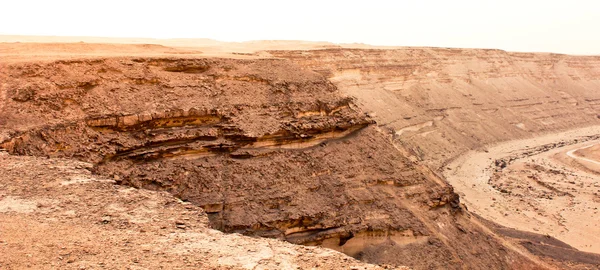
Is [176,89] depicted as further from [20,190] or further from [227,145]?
[20,190]

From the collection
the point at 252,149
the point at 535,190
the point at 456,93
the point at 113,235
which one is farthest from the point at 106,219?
the point at 456,93

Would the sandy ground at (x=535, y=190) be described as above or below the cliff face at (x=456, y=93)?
below

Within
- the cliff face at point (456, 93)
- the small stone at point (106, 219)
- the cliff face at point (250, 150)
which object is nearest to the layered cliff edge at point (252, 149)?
the cliff face at point (250, 150)

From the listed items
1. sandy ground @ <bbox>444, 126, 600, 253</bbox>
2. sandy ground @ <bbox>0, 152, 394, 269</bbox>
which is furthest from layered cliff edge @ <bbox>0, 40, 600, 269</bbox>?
sandy ground @ <bbox>444, 126, 600, 253</bbox>

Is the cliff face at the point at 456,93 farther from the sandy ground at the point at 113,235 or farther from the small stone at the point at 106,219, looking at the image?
the small stone at the point at 106,219

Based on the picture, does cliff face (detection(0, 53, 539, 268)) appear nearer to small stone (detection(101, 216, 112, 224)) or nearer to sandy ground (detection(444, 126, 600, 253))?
small stone (detection(101, 216, 112, 224))

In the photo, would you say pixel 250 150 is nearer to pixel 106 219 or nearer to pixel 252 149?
pixel 252 149
